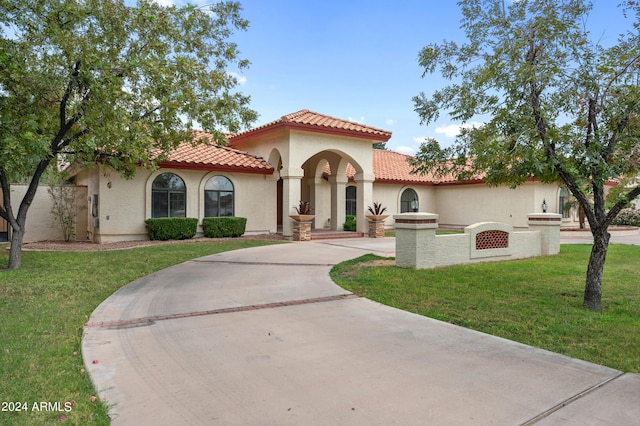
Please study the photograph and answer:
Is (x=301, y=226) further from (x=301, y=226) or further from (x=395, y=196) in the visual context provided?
(x=395, y=196)

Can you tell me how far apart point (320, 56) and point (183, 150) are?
7022mm

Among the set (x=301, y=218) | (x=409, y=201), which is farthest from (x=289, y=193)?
(x=409, y=201)

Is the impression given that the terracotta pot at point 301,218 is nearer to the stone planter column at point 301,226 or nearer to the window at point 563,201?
the stone planter column at point 301,226

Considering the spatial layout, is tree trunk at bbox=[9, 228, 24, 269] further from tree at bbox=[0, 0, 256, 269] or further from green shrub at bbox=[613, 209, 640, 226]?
green shrub at bbox=[613, 209, 640, 226]

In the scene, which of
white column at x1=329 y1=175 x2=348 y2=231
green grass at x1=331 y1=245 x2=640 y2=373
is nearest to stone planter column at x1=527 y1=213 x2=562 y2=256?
green grass at x1=331 y1=245 x2=640 y2=373

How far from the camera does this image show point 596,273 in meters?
6.41

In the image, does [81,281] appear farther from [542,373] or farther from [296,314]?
[542,373]

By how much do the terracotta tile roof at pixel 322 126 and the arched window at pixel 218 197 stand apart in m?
2.82

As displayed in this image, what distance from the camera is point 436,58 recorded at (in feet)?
24.5

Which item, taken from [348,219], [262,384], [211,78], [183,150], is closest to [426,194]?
[348,219]

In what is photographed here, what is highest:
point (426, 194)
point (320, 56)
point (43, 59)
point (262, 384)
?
point (320, 56)

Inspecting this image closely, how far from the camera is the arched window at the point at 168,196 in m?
16.4

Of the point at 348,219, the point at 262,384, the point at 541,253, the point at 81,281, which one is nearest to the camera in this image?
the point at 262,384

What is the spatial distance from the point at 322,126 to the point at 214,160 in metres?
4.75
